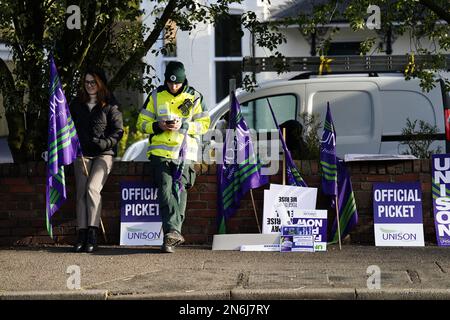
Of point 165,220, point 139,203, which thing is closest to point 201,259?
point 165,220

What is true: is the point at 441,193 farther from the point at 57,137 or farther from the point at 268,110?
the point at 57,137

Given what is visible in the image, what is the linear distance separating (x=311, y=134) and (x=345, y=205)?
1.11 m

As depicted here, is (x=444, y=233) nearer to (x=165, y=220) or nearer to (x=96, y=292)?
(x=165, y=220)

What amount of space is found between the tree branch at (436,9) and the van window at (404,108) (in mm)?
1642

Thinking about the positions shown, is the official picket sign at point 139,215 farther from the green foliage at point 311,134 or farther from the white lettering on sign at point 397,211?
the white lettering on sign at point 397,211

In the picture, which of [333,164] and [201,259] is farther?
[333,164]

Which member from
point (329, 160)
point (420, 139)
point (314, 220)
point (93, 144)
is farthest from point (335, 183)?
point (93, 144)

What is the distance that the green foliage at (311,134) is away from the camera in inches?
507

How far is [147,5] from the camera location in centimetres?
2338

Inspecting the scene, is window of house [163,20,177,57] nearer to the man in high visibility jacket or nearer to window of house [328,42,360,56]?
the man in high visibility jacket

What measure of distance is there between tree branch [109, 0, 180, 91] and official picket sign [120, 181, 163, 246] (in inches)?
53.6

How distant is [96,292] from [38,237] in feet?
11.1

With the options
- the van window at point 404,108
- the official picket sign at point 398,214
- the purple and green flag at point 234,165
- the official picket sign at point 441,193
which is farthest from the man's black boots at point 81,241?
the van window at point 404,108
